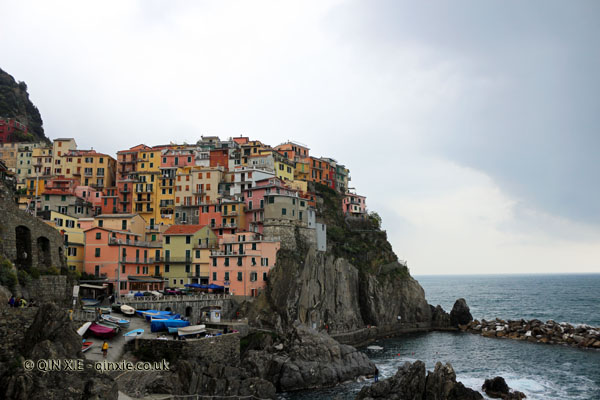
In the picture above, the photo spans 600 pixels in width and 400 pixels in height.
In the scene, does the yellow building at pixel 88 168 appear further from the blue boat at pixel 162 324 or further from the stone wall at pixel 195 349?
the stone wall at pixel 195 349

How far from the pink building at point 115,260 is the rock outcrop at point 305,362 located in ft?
67.3

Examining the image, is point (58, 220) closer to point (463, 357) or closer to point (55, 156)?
point (55, 156)

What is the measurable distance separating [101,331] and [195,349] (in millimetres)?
7327

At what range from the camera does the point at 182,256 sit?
70.6 m

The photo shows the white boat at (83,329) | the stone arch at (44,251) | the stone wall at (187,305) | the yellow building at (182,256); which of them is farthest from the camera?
the yellow building at (182,256)

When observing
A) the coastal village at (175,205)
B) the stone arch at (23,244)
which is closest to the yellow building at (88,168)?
the coastal village at (175,205)

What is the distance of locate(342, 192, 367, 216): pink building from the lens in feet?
327

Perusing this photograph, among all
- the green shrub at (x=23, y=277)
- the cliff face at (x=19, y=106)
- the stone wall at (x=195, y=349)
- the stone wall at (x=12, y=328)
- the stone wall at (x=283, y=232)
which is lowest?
the stone wall at (x=195, y=349)

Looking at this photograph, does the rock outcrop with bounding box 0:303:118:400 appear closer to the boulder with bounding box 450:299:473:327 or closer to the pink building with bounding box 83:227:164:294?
the pink building with bounding box 83:227:164:294

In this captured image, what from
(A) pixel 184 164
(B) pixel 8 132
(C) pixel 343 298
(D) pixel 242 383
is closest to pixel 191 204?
(A) pixel 184 164

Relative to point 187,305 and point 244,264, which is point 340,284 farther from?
point 187,305

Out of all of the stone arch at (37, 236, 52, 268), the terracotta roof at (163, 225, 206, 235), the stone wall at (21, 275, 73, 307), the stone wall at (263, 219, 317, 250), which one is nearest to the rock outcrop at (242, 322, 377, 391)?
the stone wall at (263, 219, 317, 250)

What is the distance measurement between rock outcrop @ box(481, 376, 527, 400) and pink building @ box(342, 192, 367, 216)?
53864mm

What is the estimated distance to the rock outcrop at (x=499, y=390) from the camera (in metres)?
44.7
